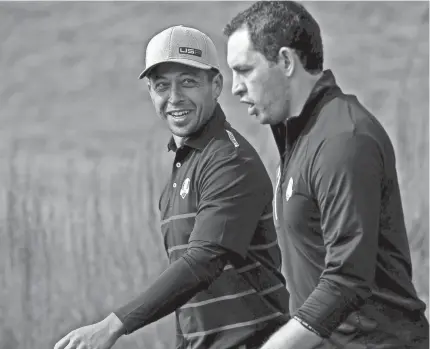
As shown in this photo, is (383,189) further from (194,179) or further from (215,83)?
(215,83)

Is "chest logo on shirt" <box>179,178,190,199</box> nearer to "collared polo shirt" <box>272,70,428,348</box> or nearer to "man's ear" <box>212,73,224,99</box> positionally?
"man's ear" <box>212,73,224,99</box>

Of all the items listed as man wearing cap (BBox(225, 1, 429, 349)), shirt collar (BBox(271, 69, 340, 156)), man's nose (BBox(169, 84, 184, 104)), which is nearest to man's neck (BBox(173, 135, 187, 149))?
man's nose (BBox(169, 84, 184, 104))

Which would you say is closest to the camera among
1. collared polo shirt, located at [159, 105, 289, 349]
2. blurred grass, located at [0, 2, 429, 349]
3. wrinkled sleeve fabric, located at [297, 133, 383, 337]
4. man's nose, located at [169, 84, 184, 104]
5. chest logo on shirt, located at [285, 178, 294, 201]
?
wrinkled sleeve fabric, located at [297, 133, 383, 337]

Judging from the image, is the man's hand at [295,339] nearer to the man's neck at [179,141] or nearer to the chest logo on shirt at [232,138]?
the chest logo on shirt at [232,138]

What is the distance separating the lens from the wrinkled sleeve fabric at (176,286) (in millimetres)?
3076

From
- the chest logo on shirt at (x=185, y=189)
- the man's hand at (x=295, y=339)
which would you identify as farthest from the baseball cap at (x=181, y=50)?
the man's hand at (x=295, y=339)

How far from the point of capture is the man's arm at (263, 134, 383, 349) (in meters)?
2.24

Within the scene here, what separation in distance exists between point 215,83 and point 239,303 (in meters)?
0.81

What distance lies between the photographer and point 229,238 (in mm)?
3152

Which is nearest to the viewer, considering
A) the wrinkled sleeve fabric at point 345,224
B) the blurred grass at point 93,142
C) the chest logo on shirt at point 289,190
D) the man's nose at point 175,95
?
the wrinkled sleeve fabric at point 345,224

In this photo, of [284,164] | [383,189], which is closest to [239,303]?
[284,164]

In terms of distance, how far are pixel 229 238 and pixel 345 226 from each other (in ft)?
3.10

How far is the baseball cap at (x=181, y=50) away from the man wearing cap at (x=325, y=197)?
79 centimetres

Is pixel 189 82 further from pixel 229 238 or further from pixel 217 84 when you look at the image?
pixel 229 238
